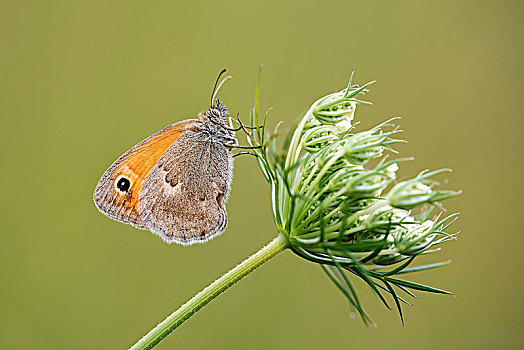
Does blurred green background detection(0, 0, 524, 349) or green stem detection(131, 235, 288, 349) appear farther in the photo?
blurred green background detection(0, 0, 524, 349)

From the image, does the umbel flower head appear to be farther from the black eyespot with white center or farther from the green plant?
the black eyespot with white center

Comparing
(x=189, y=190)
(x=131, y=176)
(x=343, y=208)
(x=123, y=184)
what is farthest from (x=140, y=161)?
(x=343, y=208)

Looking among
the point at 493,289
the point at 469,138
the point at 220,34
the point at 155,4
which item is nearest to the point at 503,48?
the point at 469,138

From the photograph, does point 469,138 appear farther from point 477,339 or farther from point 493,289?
point 477,339

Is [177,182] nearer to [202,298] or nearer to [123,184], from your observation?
[123,184]

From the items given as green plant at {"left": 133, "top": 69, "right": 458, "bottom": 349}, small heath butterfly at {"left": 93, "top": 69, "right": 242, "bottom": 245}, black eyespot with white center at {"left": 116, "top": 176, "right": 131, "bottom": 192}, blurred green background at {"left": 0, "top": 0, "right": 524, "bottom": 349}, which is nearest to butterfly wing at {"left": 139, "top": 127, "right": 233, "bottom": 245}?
small heath butterfly at {"left": 93, "top": 69, "right": 242, "bottom": 245}

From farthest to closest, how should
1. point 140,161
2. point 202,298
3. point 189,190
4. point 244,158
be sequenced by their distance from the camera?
point 244,158 → point 140,161 → point 189,190 → point 202,298
